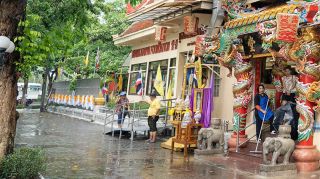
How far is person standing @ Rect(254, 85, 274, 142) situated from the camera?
10847 mm

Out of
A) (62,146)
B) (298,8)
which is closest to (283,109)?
(298,8)

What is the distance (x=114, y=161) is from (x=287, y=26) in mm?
5175

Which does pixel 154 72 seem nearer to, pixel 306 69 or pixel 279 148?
pixel 306 69

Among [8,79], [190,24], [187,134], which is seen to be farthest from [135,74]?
[8,79]

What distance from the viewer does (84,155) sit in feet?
35.5

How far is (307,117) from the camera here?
9031 mm

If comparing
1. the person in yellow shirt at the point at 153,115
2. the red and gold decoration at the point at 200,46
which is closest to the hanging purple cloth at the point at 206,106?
the red and gold decoration at the point at 200,46

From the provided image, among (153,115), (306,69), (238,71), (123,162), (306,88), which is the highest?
(238,71)

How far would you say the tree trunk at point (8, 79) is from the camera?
7488 millimetres

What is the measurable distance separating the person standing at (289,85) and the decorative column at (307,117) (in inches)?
52.1

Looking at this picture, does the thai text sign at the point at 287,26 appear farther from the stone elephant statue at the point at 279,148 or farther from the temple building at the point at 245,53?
the stone elephant statue at the point at 279,148

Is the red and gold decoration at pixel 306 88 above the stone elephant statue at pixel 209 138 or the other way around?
above

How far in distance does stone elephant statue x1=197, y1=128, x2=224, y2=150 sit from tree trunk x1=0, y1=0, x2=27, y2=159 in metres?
5.22

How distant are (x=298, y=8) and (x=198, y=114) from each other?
15.7 ft
